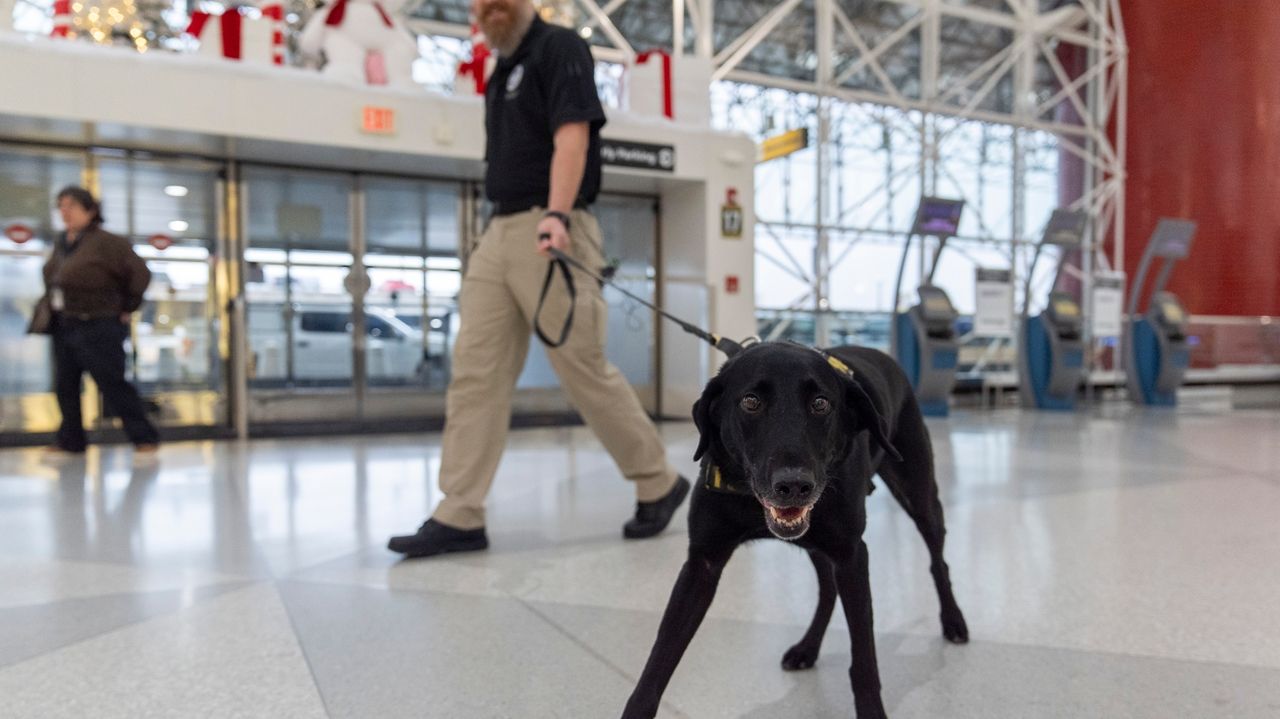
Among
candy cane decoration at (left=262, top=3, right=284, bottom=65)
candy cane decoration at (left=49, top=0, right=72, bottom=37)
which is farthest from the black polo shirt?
candy cane decoration at (left=49, top=0, right=72, bottom=37)

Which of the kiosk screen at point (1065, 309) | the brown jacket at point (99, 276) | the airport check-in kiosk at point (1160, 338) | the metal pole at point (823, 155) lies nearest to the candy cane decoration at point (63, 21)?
the brown jacket at point (99, 276)

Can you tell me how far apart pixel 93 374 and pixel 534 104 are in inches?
137

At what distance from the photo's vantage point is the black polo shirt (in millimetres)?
2426

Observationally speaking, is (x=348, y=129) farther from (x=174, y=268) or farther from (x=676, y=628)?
(x=676, y=628)

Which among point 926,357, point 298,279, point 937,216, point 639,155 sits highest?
point 639,155

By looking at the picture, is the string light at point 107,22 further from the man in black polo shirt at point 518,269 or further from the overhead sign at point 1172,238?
the overhead sign at point 1172,238

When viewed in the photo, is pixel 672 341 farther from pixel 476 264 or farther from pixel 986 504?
pixel 476 264

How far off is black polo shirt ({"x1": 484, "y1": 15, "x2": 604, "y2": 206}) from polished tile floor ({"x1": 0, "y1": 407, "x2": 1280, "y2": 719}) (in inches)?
43.2

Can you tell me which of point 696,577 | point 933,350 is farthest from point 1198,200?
point 696,577

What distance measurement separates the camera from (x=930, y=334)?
301 inches

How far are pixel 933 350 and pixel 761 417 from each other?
6.91 metres

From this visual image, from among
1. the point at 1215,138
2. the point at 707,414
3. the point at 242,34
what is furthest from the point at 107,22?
the point at 1215,138

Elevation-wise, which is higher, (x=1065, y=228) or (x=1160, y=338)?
(x=1065, y=228)

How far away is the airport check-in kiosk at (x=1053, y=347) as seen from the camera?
27.2ft
